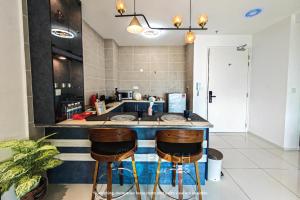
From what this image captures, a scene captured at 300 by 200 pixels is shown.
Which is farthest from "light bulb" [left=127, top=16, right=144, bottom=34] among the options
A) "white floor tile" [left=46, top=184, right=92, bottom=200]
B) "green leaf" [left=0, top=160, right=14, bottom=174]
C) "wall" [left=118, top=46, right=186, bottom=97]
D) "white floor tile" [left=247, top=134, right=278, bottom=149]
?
"white floor tile" [left=247, top=134, right=278, bottom=149]

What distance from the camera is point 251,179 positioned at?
2.16 meters

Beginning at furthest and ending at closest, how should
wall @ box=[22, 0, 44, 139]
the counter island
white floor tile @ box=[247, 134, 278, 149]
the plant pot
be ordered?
white floor tile @ box=[247, 134, 278, 149] → the counter island → wall @ box=[22, 0, 44, 139] → the plant pot

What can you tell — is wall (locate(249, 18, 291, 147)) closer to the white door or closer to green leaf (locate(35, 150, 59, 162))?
the white door

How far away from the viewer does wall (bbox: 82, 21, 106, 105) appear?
313cm

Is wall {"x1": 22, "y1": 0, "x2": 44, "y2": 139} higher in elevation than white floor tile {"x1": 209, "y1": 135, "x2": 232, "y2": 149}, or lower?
higher

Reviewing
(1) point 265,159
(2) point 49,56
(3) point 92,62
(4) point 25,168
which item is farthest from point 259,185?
(3) point 92,62

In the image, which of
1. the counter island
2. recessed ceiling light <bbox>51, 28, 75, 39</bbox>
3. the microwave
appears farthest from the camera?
the microwave

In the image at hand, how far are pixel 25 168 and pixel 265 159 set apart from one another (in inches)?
132

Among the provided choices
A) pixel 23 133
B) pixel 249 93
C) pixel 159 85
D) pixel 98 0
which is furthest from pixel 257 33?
pixel 23 133

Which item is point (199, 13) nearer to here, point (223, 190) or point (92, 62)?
point (92, 62)

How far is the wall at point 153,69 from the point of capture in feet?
Answer: 16.2

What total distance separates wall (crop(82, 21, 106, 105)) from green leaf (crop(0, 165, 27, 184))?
6.40 feet

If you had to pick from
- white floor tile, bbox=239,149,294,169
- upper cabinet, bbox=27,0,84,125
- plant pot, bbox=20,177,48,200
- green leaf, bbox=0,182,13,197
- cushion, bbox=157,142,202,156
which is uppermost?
upper cabinet, bbox=27,0,84,125

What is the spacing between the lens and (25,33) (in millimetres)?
1751
